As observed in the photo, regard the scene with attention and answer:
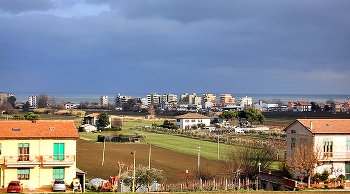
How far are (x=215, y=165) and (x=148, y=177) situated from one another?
1377 centimetres

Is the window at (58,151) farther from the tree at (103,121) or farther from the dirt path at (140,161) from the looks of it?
the tree at (103,121)

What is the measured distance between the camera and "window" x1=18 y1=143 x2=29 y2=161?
2862 cm

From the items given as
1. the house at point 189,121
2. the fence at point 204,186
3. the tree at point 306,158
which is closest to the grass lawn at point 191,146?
the tree at point 306,158

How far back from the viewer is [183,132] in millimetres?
80062

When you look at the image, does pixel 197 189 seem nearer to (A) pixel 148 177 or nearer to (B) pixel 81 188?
(A) pixel 148 177

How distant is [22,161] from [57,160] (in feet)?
7.47

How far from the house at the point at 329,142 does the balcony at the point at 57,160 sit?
17.3 metres

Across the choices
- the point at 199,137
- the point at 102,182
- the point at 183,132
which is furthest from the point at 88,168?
the point at 183,132

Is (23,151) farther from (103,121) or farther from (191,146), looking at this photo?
(103,121)

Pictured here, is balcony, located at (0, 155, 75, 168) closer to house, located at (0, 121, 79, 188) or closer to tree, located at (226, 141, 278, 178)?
house, located at (0, 121, 79, 188)

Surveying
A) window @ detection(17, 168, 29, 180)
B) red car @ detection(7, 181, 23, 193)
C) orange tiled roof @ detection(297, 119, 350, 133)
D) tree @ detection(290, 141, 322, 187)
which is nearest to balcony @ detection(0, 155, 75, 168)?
window @ detection(17, 168, 29, 180)

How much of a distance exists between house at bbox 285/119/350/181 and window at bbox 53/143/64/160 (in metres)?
17.8

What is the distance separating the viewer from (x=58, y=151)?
96.3 ft

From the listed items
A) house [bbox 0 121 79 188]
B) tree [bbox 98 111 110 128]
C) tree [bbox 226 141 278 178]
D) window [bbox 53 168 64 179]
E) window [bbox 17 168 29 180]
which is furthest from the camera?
tree [bbox 98 111 110 128]
